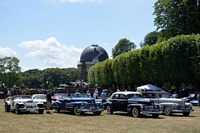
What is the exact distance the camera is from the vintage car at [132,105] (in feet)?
75.2

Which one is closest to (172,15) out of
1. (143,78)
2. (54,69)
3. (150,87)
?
(143,78)

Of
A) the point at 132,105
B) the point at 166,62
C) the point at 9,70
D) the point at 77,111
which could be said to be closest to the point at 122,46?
the point at 9,70

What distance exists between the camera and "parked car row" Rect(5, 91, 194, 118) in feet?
76.6

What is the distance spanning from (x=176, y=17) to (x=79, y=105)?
34.0 metres

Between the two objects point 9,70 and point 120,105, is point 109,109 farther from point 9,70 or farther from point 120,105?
point 9,70

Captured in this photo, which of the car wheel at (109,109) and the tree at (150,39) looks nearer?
the car wheel at (109,109)

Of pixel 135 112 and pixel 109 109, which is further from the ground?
pixel 109 109

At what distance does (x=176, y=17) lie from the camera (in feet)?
178

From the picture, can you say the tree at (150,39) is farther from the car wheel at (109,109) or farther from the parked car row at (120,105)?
the car wheel at (109,109)

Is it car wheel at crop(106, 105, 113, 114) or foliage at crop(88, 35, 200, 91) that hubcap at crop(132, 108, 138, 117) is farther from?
foliage at crop(88, 35, 200, 91)

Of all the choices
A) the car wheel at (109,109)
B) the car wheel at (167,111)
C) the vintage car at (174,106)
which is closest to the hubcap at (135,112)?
the car wheel at (109,109)

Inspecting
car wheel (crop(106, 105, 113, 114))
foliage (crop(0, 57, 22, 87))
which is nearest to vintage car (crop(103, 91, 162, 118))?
car wheel (crop(106, 105, 113, 114))

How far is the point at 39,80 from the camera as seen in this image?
183m

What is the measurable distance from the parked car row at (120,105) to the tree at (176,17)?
2789 centimetres
